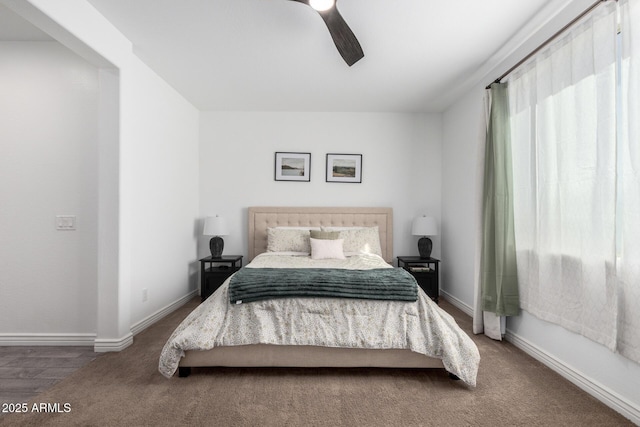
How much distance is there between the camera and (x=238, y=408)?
6.44ft

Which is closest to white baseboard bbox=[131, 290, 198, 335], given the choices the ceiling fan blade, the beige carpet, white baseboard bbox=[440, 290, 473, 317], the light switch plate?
the beige carpet

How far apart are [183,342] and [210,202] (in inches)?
110

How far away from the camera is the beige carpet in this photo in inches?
72.9

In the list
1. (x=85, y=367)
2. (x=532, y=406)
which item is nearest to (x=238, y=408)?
(x=85, y=367)

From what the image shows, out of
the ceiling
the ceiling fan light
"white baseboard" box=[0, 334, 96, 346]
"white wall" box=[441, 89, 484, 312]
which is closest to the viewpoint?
the ceiling fan light

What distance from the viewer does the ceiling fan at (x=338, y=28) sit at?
1935mm

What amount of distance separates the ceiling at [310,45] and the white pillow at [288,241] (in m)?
1.71

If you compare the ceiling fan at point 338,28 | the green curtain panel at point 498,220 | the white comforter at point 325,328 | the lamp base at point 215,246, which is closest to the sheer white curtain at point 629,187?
the white comforter at point 325,328

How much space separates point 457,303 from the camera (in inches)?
164

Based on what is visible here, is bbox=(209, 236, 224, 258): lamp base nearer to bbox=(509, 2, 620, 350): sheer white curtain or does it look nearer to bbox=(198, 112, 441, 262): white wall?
bbox=(198, 112, 441, 262): white wall

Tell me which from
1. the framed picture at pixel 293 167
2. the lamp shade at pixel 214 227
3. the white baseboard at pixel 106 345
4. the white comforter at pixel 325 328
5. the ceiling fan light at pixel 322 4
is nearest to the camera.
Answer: the ceiling fan light at pixel 322 4

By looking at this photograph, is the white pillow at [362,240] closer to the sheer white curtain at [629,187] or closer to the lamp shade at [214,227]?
the lamp shade at [214,227]

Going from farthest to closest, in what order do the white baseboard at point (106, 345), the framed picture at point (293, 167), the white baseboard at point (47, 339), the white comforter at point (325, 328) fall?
the framed picture at point (293, 167)
the white baseboard at point (47, 339)
the white baseboard at point (106, 345)
the white comforter at point (325, 328)

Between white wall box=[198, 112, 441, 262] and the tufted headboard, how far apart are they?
14 centimetres
